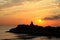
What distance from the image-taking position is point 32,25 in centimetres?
17462

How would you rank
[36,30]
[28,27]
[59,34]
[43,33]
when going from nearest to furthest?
[59,34]
[43,33]
[36,30]
[28,27]

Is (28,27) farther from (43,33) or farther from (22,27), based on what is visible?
(43,33)

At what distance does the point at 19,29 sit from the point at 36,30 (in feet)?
82.5

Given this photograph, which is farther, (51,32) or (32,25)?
(32,25)

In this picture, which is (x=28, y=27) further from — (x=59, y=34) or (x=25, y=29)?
(x=59, y=34)

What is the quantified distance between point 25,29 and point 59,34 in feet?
149

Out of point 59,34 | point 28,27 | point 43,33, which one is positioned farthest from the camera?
point 28,27

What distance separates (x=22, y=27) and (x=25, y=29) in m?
6.43

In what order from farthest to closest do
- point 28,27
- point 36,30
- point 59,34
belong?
point 28,27
point 36,30
point 59,34

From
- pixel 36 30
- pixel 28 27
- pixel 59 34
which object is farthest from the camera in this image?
pixel 28 27

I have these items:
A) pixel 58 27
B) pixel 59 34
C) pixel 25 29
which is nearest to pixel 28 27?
pixel 25 29

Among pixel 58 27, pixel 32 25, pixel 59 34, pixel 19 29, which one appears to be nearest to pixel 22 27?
pixel 19 29

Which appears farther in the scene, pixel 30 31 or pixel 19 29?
pixel 19 29

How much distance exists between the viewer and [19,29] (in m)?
191
